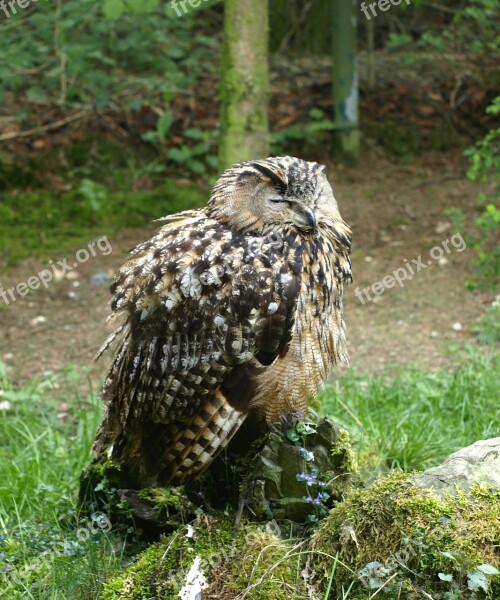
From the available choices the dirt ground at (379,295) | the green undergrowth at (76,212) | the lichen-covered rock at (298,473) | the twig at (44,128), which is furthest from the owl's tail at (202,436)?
the twig at (44,128)

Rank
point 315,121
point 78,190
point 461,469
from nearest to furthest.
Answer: point 461,469 → point 78,190 → point 315,121

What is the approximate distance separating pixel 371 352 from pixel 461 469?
2981 millimetres

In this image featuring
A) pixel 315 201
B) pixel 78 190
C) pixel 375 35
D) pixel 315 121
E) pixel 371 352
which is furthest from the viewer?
pixel 375 35

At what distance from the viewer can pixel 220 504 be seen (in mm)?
3598

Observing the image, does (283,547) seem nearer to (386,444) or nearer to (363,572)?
(363,572)

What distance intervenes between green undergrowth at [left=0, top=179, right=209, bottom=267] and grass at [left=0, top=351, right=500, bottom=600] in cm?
220

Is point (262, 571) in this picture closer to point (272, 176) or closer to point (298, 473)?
point (298, 473)

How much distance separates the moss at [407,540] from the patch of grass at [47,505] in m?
0.99

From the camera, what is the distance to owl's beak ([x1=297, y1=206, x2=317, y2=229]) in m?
3.34

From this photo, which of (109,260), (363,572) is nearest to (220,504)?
(363,572)

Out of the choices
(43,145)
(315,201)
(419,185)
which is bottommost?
(419,185)

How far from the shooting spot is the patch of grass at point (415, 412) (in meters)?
4.27

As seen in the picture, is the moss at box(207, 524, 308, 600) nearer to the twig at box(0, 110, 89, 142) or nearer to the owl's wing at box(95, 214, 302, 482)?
the owl's wing at box(95, 214, 302, 482)

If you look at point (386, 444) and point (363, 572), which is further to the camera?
point (386, 444)
